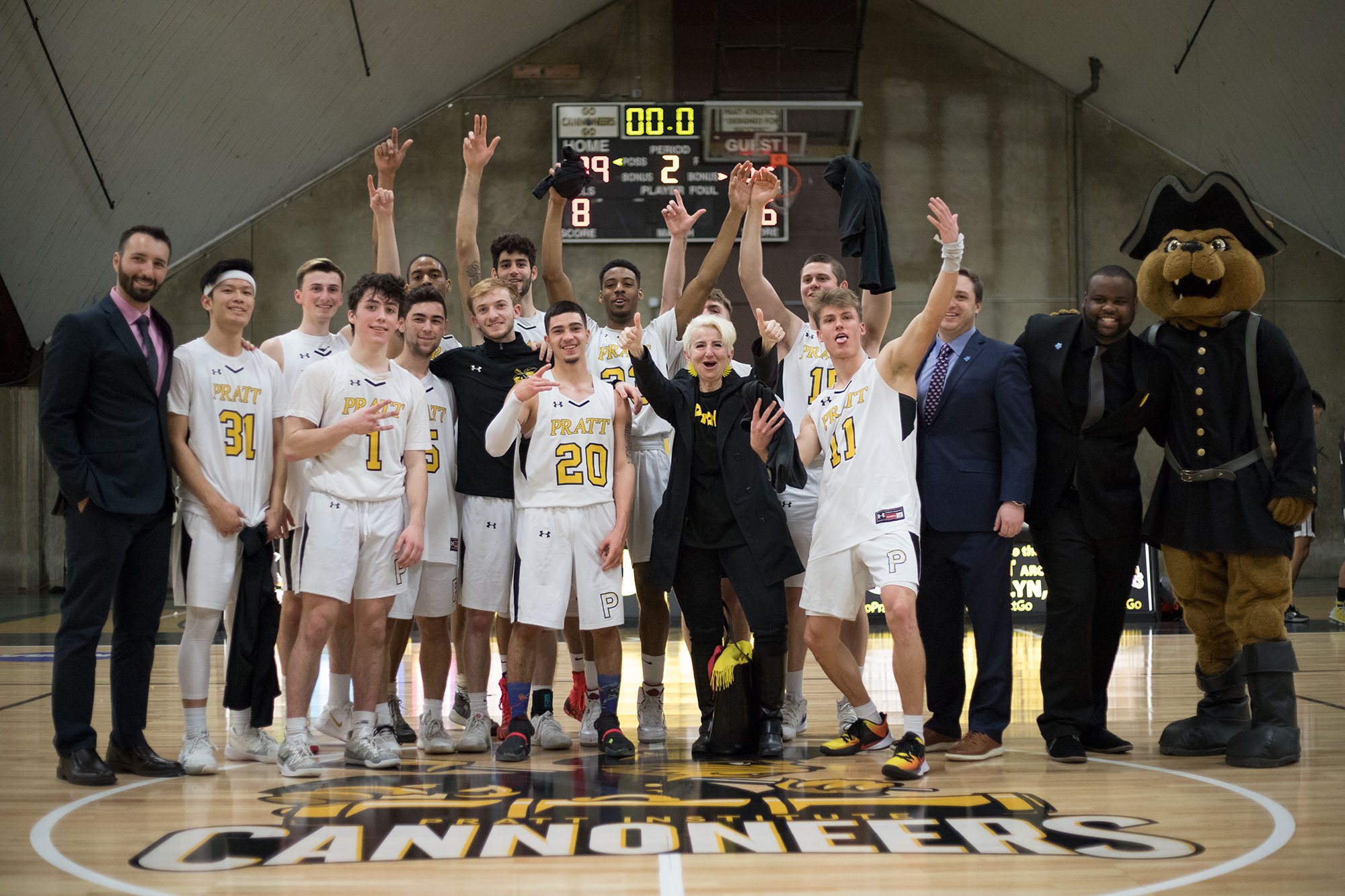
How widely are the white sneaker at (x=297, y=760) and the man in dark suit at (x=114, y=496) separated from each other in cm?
45

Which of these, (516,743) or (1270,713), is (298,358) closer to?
(516,743)

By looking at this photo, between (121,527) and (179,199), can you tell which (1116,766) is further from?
(179,199)

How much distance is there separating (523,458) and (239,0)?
23.1ft

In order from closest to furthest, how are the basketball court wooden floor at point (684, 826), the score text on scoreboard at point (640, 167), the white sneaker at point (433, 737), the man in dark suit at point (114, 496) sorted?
the basketball court wooden floor at point (684, 826) < the man in dark suit at point (114, 496) < the white sneaker at point (433, 737) < the score text on scoreboard at point (640, 167)

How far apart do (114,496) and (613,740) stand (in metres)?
2.06

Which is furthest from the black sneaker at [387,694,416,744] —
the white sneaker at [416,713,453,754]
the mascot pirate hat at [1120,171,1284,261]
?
the mascot pirate hat at [1120,171,1284,261]

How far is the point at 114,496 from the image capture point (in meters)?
4.18

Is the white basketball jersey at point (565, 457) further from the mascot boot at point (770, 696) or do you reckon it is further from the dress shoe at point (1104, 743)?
the dress shoe at point (1104, 743)

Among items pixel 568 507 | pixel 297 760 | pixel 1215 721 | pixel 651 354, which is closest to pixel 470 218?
pixel 651 354

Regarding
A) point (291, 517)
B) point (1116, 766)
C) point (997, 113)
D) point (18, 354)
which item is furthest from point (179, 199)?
point (1116, 766)

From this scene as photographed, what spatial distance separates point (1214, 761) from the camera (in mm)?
Result: 4492

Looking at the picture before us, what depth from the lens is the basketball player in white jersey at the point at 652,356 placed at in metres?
4.95

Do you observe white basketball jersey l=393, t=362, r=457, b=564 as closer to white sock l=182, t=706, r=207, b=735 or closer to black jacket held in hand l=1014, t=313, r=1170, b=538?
white sock l=182, t=706, r=207, b=735

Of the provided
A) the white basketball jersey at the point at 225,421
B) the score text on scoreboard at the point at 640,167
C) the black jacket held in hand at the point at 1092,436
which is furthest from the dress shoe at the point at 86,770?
the score text on scoreboard at the point at 640,167
